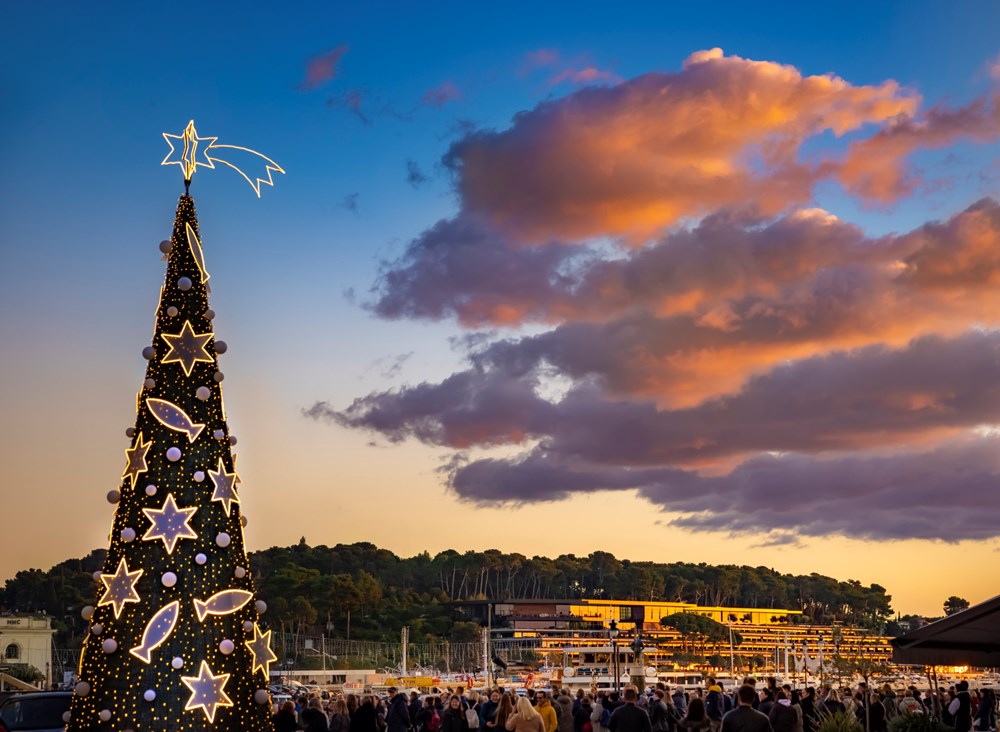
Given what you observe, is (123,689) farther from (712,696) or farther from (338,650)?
(338,650)

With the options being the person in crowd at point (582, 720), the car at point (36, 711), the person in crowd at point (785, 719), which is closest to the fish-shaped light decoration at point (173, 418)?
the car at point (36, 711)

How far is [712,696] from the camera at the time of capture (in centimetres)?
2905

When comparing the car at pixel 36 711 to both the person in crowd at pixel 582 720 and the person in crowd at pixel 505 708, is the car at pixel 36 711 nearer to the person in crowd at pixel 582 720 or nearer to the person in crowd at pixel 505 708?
the person in crowd at pixel 505 708

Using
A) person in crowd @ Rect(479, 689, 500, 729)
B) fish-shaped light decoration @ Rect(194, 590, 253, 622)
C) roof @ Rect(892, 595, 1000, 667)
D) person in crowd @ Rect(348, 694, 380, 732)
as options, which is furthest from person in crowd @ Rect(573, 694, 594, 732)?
fish-shaped light decoration @ Rect(194, 590, 253, 622)

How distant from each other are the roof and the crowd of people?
183 centimetres

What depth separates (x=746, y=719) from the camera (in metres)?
13.9

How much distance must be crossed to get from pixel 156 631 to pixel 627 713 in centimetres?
720

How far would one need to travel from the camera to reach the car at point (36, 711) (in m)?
17.1

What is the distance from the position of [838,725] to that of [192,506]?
1204cm

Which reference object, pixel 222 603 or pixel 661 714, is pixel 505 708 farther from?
pixel 661 714

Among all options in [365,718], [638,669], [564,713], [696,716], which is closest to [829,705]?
[696,716]

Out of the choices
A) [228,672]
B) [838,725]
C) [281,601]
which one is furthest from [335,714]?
[281,601]

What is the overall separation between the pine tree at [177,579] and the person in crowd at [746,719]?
16.6 feet

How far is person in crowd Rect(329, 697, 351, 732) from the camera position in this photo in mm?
22297
